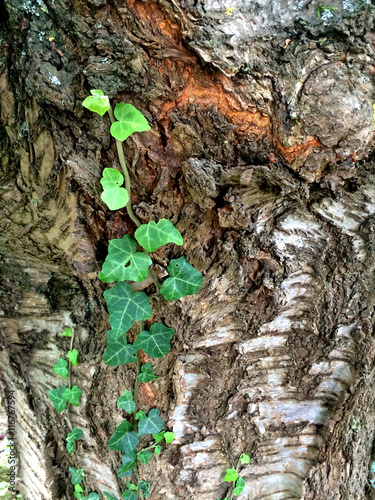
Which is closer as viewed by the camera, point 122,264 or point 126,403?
point 122,264

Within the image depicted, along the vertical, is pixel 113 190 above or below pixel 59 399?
above

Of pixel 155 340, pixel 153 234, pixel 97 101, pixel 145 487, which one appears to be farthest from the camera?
pixel 145 487

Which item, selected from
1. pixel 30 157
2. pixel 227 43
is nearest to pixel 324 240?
pixel 227 43

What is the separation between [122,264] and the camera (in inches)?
36.9

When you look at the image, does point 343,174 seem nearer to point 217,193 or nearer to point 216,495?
point 217,193

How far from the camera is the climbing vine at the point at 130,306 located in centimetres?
86

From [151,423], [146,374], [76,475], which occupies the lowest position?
[76,475]

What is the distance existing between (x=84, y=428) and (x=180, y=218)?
0.91 metres

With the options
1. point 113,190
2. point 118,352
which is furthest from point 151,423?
point 113,190

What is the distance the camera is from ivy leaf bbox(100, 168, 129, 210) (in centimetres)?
86

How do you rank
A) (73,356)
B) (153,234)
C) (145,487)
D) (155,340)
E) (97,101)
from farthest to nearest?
(73,356)
(145,487)
(155,340)
(153,234)
(97,101)

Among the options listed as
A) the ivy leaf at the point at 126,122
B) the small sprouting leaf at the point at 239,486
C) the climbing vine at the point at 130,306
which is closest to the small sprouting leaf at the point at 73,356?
the climbing vine at the point at 130,306

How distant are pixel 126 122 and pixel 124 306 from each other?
49 centimetres

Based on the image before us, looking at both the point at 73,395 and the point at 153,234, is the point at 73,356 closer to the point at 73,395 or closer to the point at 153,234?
the point at 73,395
